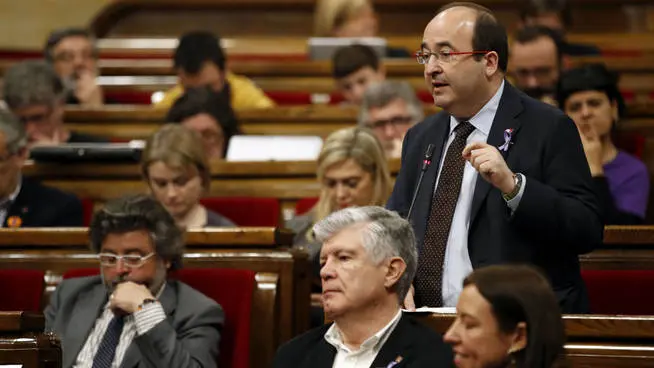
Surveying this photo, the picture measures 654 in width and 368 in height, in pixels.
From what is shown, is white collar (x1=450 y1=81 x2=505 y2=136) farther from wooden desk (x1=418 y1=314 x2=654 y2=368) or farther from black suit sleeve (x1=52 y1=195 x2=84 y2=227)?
black suit sleeve (x1=52 y1=195 x2=84 y2=227)

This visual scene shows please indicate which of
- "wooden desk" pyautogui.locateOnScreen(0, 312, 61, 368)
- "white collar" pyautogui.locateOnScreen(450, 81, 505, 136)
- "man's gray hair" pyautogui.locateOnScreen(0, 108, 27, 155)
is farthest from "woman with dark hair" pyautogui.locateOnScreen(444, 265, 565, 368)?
"man's gray hair" pyautogui.locateOnScreen(0, 108, 27, 155)

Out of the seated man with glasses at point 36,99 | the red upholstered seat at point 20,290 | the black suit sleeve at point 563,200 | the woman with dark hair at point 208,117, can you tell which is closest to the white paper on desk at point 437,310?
the black suit sleeve at point 563,200

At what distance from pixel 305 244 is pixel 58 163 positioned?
2.39ft

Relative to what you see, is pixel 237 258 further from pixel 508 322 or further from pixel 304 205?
pixel 508 322

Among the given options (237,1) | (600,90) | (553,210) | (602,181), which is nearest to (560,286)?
(553,210)

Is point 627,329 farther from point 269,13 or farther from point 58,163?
point 269,13

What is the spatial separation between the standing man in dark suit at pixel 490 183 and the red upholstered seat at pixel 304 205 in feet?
2.62

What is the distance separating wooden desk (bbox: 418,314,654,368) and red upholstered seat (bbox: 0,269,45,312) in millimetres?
932

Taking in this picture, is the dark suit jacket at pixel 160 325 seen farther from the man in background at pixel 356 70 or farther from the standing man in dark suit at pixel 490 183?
the man in background at pixel 356 70

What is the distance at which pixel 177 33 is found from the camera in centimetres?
457

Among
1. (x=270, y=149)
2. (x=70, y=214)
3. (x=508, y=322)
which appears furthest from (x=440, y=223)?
(x=270, y=149)

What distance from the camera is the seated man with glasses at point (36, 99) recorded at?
2916 millimetres

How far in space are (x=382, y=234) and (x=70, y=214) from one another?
3.27 feet

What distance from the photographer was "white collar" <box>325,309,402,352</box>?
156cm
